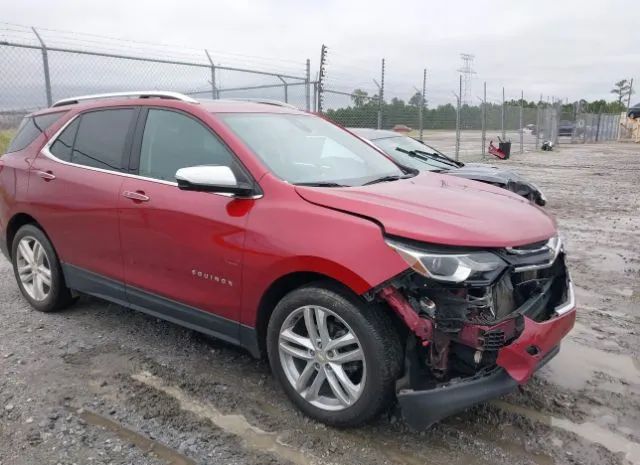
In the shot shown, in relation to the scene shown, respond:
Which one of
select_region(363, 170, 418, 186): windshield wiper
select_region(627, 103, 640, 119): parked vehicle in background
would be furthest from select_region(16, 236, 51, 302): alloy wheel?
select_region(627, 103, 640, 119): parked vehicle in background

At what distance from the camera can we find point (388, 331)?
268 cm

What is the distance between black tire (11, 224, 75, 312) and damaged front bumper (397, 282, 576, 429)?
3032 millimetres

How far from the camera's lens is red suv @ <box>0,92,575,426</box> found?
2.57 metres

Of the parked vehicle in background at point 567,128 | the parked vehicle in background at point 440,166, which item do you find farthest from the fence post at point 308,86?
the parked vehicle in background at point 567,128

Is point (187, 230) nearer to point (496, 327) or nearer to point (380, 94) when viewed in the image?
point (496, 327)

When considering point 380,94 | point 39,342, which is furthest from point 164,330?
point 380,94

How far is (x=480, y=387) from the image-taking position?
2582 mm

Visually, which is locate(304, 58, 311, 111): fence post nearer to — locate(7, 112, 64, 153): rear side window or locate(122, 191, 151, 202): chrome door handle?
locate(7, 112, 64, 153): rear side window

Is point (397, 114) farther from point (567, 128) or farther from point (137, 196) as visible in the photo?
point (567, 128)

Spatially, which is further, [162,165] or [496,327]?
[162,165]

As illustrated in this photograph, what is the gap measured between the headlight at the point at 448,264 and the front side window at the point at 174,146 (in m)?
1.30

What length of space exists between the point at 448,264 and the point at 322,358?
2.78ft

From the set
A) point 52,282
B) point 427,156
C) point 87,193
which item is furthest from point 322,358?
point 427,156

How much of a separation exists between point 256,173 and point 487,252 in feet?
4.35
